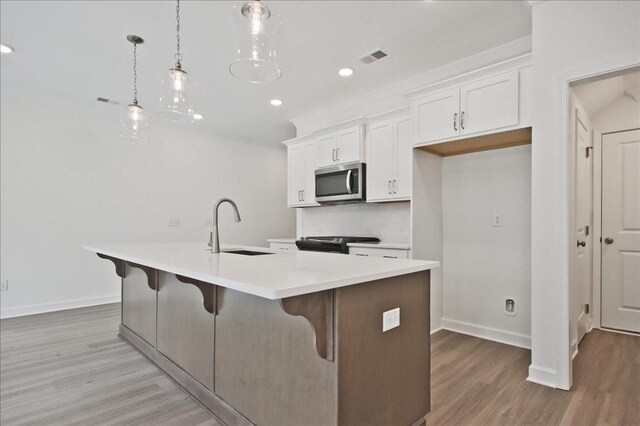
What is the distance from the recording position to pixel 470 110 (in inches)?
116

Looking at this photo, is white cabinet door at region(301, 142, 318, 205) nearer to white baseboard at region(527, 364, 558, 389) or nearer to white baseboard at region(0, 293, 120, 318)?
white baseboard at region(0, 293, 120, 318)

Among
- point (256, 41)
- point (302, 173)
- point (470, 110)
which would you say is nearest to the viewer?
point (256, 41)

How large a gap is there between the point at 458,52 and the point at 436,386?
2.78m

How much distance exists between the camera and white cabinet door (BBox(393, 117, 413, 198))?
143 inches

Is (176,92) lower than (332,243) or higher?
higher

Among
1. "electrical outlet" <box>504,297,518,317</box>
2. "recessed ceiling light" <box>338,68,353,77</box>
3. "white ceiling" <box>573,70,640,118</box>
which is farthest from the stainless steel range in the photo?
"white ceiling" <box>573,70,640,118</box>

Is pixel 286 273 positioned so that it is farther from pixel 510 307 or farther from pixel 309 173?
pixel 309 173

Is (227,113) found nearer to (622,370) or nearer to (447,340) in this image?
(447,340)

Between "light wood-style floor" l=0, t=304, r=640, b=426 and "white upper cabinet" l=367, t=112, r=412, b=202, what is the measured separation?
1554 mm

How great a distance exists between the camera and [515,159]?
10.5 ft

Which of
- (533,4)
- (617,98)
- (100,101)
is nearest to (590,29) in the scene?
(533,4)

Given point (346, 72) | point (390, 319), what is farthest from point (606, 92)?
point (390, 319)

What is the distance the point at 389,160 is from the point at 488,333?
1980 millimetres

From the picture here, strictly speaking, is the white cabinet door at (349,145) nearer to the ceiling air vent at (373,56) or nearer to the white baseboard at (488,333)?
the ceiling air vent at (373,56)
